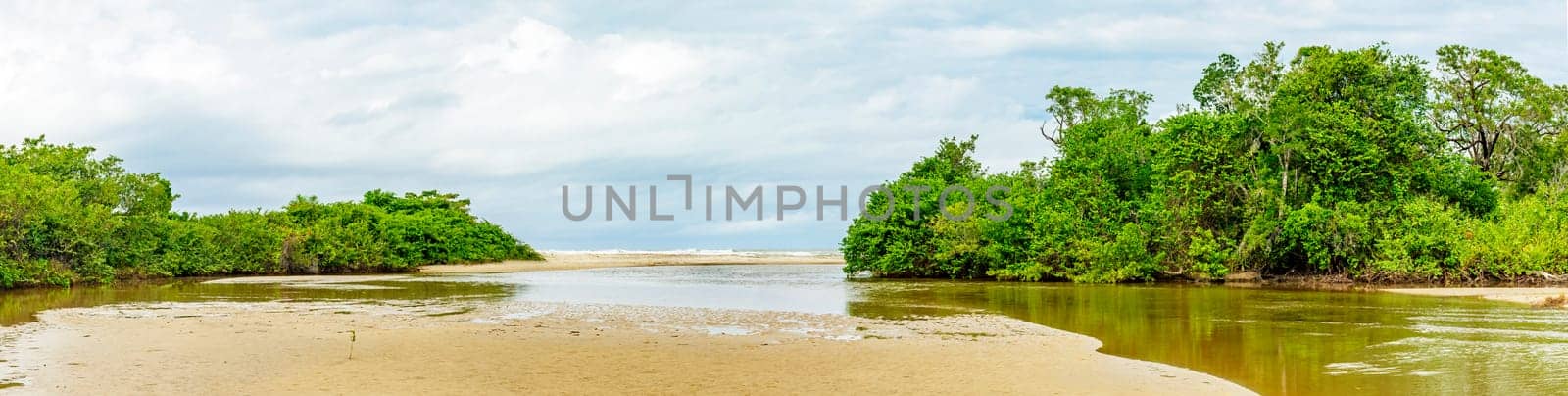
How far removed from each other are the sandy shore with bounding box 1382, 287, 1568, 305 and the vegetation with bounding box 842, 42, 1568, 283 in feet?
7.47

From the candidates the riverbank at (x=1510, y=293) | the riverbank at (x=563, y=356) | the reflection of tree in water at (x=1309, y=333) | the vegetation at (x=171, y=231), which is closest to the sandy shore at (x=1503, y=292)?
the riverbank at (x=1510, y=293)

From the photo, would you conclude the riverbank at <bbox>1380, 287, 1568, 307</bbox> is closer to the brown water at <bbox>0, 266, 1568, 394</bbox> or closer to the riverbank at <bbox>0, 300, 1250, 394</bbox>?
the brown water at <bbox>0, 266, 1568, 394</bbox>

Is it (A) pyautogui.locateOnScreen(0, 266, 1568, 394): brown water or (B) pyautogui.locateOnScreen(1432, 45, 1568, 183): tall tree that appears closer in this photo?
(A) pyautogui.locateOnScreen(0, 266, 1568, 394): brown water

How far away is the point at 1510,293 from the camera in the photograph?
24.1m

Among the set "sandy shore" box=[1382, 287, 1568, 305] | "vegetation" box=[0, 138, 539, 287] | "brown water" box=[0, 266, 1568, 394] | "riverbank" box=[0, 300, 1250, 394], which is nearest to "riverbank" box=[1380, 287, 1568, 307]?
"sandy shore" box=[1382, 287, 1568, 305]

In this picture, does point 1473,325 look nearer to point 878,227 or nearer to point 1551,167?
point 878,227

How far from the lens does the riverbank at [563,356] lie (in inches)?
394

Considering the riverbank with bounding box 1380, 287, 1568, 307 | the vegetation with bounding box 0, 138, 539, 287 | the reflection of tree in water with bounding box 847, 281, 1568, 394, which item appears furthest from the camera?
the vegetation with bounding box 0, 138, 539, 287

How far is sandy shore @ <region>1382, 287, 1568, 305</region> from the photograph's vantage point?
2203cm

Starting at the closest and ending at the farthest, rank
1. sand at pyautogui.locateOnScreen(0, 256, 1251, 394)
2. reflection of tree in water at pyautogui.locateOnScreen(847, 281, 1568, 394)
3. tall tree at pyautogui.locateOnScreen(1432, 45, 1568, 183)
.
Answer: sand at pyautogui.locateOnScreen(0, 256, 1251, 394)
reflection of tree in water at pyautogui.locateOnScreen(847, 281, 1568, 394)
tall tree at pyautogui.locateOnScreen(1432, 45, 1568, 183)

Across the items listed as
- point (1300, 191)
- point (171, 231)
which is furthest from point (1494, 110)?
point (171, 231)

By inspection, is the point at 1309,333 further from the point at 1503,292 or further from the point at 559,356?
the point at 1503,292

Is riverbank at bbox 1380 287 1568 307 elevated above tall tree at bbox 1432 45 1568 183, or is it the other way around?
tall tree at bbox 1432 45 1568 183

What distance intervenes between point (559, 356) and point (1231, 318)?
12.1 m
